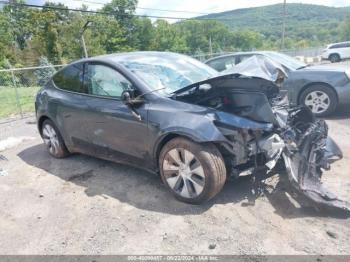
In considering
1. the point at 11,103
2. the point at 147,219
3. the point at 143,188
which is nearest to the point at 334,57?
the point at 11,103

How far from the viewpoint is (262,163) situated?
11.7 feet

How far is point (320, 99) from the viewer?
6781 millimetres

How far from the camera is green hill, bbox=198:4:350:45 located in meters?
68.9

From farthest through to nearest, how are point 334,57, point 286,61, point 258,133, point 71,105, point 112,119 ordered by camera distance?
point 334,57, point 286,61, point 71,105, point 112,119, point 258,133

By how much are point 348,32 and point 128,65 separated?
70.8 meters

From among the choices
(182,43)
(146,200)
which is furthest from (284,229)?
(182,43)

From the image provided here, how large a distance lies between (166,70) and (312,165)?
204 centimetres

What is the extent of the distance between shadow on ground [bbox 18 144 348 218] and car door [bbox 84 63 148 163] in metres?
0.35

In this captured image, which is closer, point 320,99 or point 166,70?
point 166,70

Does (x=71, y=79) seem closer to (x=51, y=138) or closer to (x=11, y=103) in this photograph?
(x=51, y=138)

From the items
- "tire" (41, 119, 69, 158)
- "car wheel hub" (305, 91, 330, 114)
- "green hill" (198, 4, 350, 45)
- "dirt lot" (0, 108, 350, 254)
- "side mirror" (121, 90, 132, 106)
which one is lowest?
"dirt lot" (0, 108, 350, 254)

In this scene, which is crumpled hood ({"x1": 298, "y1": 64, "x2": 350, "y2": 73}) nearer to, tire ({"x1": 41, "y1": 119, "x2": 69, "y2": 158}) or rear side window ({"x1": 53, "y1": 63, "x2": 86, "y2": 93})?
rear side window ({"x1": 53, "y1": 63, "x2": 86, "y2": 93})

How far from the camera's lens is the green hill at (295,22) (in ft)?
226

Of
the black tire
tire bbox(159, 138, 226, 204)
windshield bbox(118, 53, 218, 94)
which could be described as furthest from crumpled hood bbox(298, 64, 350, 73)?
the black tire
